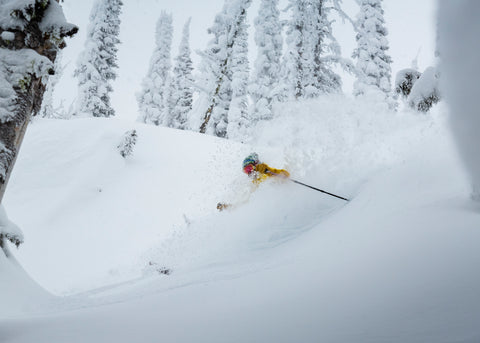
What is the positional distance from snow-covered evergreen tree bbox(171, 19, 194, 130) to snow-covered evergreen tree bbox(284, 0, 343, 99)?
15.1 metres

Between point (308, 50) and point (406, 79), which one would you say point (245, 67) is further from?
point (406, 79)

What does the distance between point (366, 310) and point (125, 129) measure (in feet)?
49.8

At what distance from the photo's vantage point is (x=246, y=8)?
2170cm

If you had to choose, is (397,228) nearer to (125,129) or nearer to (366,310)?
(366,310)

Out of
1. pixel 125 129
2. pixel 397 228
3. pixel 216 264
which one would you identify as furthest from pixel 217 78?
pixel 397 228

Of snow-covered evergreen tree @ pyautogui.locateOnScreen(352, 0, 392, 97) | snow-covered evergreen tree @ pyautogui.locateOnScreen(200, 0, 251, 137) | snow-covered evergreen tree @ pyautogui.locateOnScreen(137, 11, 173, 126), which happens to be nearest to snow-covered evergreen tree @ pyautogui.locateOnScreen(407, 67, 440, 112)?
snow-covered evergreen tree @ pyautogui.locateOnScreen(352, 0, 392, 97)

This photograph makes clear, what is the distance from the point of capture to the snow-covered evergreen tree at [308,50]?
59.1 feet

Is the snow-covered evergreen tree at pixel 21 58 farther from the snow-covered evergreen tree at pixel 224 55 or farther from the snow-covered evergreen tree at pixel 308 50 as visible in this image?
the snow-covered evergreen tree at pixel 224 55

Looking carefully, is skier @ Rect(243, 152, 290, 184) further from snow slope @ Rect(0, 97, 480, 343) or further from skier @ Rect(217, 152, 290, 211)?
snow slope @ Rect(0, 97, 480, 343)

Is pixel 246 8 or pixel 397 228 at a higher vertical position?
pixel 246 8

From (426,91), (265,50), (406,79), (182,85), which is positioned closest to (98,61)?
(182,85)

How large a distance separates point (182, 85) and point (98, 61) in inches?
357

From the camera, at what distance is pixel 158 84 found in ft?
103

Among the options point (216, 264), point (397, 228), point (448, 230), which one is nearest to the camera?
point (448, 230)
